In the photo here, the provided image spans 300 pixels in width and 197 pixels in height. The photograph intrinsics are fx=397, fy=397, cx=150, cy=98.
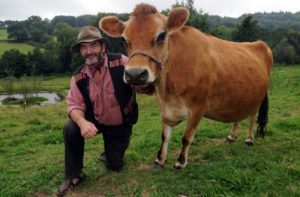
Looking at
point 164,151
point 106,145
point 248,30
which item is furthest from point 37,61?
point 164,151

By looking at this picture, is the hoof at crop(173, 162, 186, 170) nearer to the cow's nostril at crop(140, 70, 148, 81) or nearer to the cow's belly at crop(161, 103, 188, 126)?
the cow's belly at crop(161, 103, 188, 126)

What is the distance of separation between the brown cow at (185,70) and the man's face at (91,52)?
28cm

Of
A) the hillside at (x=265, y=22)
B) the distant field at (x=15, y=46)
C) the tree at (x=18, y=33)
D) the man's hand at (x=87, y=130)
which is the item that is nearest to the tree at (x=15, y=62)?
the distant field at (x=15, y=46)

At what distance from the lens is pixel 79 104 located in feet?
18.6

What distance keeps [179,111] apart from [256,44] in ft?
11.0

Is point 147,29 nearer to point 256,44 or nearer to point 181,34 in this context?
point 181,34

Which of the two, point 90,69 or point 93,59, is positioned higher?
point 93,59

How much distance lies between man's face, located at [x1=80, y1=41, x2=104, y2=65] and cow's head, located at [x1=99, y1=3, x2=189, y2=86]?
617 millimetres

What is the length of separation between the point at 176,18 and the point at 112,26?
0.98 m

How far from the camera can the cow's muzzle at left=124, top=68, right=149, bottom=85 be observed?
4.48 m

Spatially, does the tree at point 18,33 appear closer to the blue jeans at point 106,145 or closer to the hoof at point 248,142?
the hoof at point 248,142

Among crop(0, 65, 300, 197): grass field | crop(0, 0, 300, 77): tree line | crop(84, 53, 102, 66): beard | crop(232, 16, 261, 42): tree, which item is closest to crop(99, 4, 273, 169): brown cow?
crop(84, 53, 102, 66): beard

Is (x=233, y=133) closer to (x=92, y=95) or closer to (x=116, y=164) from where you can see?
(x=116, y=164)

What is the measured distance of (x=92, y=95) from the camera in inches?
223
